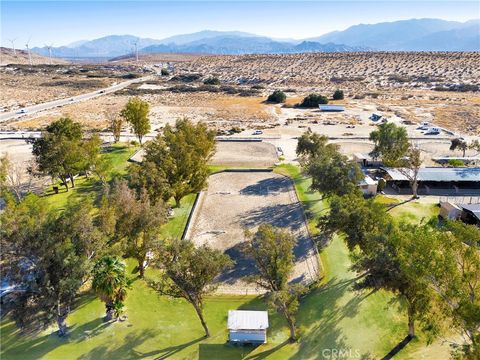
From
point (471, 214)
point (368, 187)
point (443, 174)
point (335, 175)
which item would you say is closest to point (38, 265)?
point (335, 175)

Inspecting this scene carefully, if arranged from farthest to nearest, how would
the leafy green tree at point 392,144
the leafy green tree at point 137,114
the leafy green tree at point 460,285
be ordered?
the leafy green tree at point 137,114, the leafy green tree at point 392,144, the leafy green tree at point 460,285

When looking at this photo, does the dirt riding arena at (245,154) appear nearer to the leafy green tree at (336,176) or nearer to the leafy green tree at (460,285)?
the leafy green tree at (336,176)

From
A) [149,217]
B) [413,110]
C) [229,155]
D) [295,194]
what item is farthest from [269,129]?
[149,217]

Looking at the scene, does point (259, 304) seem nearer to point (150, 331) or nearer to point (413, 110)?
A: point (150, 331)

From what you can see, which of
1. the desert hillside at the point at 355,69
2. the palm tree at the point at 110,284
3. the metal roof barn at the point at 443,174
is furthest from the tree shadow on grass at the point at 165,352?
the desert hillside at the point at 355,69

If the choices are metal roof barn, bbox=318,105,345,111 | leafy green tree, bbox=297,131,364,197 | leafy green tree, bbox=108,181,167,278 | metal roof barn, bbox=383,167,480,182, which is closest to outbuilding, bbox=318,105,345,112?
metal roof barn, bbox=318,105,345,111

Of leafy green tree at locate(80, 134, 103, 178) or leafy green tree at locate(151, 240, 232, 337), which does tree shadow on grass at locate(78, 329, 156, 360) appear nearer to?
leafy green tree at locate(151, 240, 232, 337)
